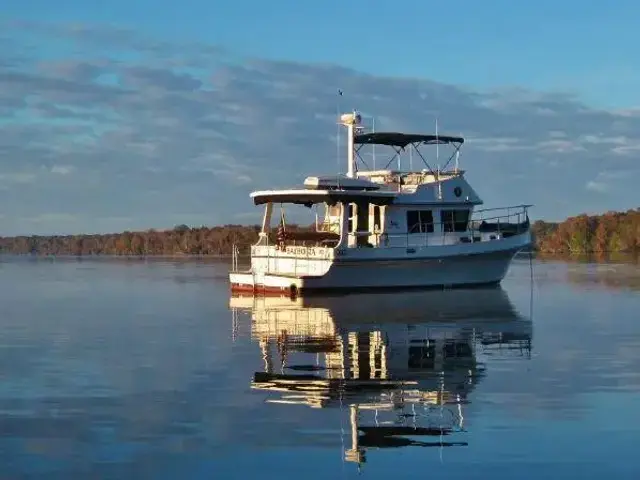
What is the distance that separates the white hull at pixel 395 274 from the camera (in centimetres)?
3728

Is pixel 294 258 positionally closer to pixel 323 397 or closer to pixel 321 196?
pixel 321 196

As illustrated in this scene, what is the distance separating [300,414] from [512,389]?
3.58 meters

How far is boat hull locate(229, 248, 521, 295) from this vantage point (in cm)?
3728

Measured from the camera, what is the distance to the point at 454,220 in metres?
41.0

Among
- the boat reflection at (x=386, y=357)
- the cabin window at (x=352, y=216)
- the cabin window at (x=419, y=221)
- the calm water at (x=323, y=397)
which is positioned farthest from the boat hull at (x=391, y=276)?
the calm water at (x=323, y=397)

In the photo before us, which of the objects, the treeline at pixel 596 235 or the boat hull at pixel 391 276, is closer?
the boat hull at pixel 391 276

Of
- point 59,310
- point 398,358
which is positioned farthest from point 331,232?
point 398,358

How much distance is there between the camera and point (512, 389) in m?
Result: 13.9

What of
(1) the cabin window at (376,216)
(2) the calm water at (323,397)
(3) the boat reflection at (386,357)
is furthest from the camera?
(1) the cabin window at (376,216)

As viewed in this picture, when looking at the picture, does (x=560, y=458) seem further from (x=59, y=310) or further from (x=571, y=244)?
(x=571, y=244)

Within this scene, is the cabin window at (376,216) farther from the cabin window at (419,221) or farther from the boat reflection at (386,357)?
the boat reflection at (386,357)

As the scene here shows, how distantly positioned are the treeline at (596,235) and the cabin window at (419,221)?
10092cm

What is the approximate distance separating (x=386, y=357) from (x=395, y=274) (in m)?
20.9

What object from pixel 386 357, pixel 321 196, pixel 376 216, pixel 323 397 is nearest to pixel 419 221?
pixel 376 216
